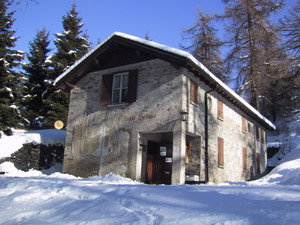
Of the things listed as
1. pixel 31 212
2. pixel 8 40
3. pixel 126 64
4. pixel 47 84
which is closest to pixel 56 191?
pixel 31 212

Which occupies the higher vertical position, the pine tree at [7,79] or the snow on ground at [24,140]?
the pine tree at [7,79]

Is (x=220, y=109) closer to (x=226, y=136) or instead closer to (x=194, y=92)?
(x=226, y=136)

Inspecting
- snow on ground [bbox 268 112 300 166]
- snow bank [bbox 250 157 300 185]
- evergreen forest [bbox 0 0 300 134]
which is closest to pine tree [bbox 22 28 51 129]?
evergreen forest [bbox 0 0 300 134]

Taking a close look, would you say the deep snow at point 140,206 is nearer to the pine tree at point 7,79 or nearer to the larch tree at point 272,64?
the pine tree at point 7,79

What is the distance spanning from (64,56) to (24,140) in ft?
33.9

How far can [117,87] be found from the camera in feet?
42.9

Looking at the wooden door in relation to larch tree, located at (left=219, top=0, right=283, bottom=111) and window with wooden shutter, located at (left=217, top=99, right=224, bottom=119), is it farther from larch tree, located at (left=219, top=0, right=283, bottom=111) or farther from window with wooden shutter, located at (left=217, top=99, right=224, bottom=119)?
larch tree, located at (left=219, top=0, right=283, bottom=111)

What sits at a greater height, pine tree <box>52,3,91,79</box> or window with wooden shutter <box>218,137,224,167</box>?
pine tree <box>52,3,91,79</box>

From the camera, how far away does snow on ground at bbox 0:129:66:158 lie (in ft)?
47.6

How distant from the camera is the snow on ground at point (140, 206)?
374cm

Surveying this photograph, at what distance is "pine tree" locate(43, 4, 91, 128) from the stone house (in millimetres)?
7413

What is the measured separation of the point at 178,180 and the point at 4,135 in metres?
10.3

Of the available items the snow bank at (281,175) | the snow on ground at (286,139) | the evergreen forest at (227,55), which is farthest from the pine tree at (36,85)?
the snow on ground at (286,139)

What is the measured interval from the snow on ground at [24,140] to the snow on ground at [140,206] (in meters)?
9.24
